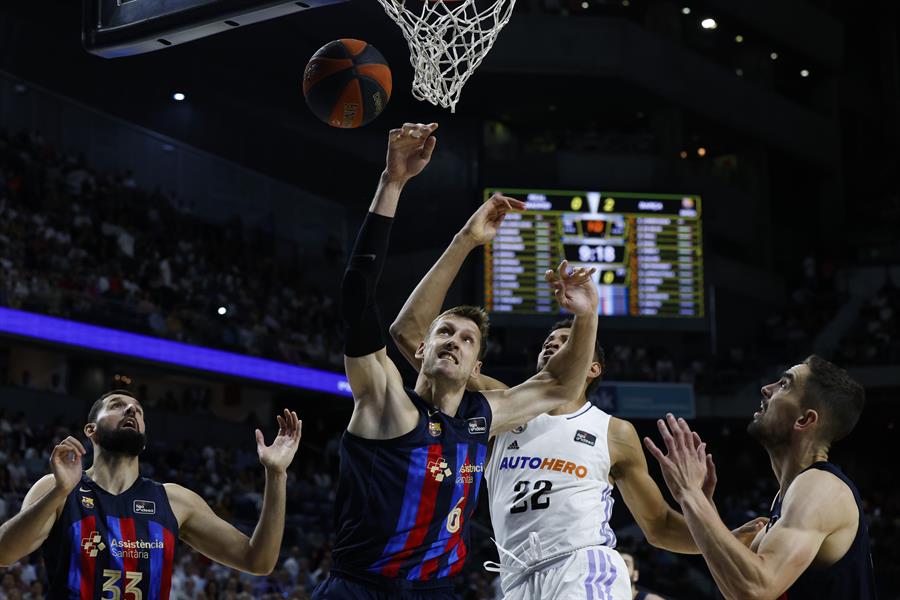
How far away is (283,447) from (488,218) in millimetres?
1371

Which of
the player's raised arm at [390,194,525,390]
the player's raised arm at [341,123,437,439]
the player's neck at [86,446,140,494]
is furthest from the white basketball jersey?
the player's neck at [86,446,140,494]

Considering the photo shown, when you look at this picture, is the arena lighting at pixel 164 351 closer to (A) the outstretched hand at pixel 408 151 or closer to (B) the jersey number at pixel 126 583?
(B) the jersey number at pixel 126 583

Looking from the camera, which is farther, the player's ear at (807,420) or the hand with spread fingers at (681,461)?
the player's ear at (807,420)

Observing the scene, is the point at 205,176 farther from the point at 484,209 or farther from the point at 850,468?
the point at 484,209

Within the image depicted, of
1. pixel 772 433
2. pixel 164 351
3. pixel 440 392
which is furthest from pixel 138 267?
pixel 772 433

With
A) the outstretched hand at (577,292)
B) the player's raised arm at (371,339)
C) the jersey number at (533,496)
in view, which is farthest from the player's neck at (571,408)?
the player's raised arm at (371,339)

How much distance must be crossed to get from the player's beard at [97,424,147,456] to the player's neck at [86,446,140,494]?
5 cm

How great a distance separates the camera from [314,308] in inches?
962

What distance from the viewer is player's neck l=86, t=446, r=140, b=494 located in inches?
205

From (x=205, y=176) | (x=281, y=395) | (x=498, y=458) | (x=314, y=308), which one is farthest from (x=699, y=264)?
(x=498, y=458)

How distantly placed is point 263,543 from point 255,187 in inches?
916

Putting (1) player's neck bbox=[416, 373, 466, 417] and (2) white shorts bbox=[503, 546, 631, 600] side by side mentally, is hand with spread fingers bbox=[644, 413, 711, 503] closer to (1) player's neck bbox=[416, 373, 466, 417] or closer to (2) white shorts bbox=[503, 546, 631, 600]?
(1) player's neck bbox=[416, 373, 466, 417]

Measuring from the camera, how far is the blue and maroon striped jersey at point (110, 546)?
4910mm

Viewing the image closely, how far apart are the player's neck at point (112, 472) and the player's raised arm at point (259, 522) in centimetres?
21
